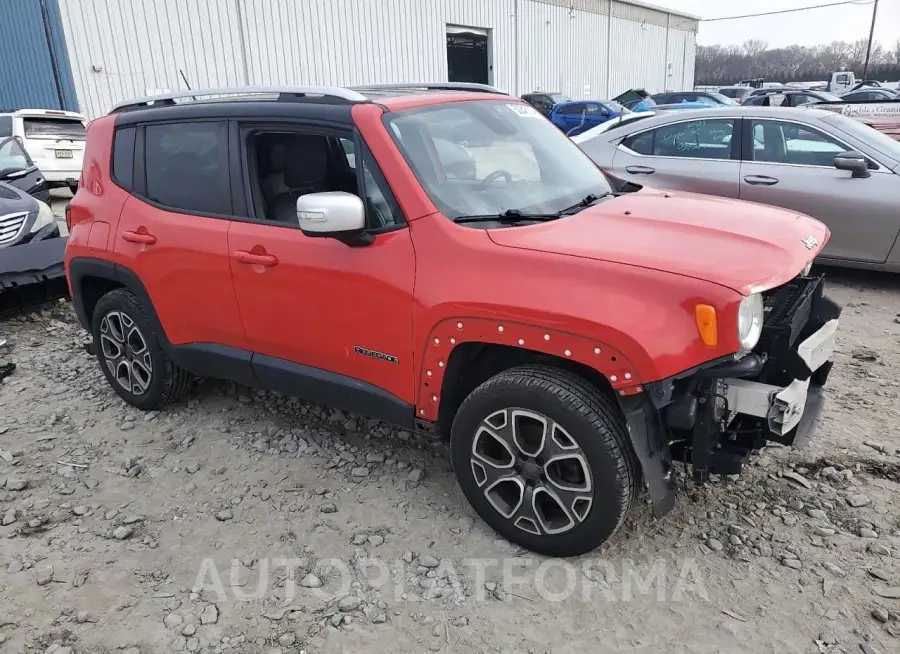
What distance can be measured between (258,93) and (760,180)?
15.7 ft

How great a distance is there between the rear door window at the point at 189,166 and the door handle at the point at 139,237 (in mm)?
200

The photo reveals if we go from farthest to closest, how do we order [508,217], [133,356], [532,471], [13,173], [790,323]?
[13,173] → [133,356] → [508,217] → [532,471] → [790,323]

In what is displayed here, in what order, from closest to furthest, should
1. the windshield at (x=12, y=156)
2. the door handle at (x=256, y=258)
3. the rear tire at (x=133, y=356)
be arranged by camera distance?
1. the door handle at (x=256, y=258)
2. the rear tire at (x=133, y=356)
3. the windshield at (x=12, y=156)

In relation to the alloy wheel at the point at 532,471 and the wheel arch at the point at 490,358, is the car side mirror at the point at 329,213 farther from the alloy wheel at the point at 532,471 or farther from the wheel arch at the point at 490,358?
the alloy wheel at the point at 532,471

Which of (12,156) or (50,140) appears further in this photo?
(50,140)

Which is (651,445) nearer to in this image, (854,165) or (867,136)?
(854,165)

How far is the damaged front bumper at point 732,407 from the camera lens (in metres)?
2.50

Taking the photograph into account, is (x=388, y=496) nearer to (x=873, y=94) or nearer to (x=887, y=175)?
(x=887, y=175)

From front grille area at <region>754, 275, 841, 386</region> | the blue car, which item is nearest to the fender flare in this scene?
front grille area at <region>754, 275, 841, 386</region>

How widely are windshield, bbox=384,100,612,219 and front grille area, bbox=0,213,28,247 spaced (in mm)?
5362

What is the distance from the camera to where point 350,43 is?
22.7m

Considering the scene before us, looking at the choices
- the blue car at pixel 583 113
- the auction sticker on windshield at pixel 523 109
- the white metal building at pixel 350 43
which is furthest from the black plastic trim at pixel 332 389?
the blue car at pixel 583 113

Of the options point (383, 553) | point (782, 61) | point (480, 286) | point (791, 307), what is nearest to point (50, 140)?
point (383, 553)

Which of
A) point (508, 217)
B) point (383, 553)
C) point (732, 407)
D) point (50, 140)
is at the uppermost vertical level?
point (50, 140)
